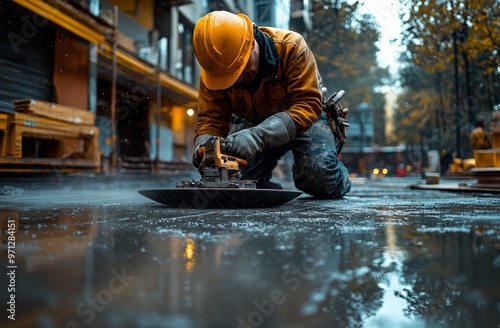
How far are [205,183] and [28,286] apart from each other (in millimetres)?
1261

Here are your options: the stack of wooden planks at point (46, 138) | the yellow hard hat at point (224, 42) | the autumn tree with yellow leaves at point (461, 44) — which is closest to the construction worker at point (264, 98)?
the yellow hard hat at point (224, 42)

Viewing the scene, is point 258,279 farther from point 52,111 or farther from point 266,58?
point 52,111

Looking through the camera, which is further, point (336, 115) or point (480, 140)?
point (480, 140)

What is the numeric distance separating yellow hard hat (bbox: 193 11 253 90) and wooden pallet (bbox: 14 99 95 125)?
2942 millimetres

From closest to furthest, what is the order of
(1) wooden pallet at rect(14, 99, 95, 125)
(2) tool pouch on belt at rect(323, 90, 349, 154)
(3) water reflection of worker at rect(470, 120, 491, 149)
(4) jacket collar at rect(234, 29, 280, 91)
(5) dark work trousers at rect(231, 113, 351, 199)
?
(4) jacket collar at rect(234, 29, 280, 91)
(5) dark work trousers at rect(231, 113, 351, 199)
(2) tool pouch on belt at rect(323, 90, 349, 154)
(1) wooden pallet at rect(14, 99, 95, 125)
(3) water reflection of worker at rect(470, 120, 491, 149)

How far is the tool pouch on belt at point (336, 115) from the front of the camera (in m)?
3.00

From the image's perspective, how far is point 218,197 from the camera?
187 centimetres

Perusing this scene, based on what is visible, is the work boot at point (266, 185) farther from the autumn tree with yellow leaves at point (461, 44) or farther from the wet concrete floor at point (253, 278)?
the autumn tree with yellow leaves at point (461, 44)

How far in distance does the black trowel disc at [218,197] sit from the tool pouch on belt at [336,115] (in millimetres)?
1164

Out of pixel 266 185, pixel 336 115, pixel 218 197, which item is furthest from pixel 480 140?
pixel 218 197

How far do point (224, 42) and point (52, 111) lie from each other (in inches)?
128

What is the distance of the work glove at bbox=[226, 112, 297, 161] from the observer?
2066mm

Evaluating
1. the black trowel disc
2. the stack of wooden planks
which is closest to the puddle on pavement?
the black trowel disc

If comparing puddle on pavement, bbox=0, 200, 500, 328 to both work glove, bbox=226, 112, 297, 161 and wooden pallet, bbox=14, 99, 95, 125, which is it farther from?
wooden pallet, bbox=14, 99, 95, 125
